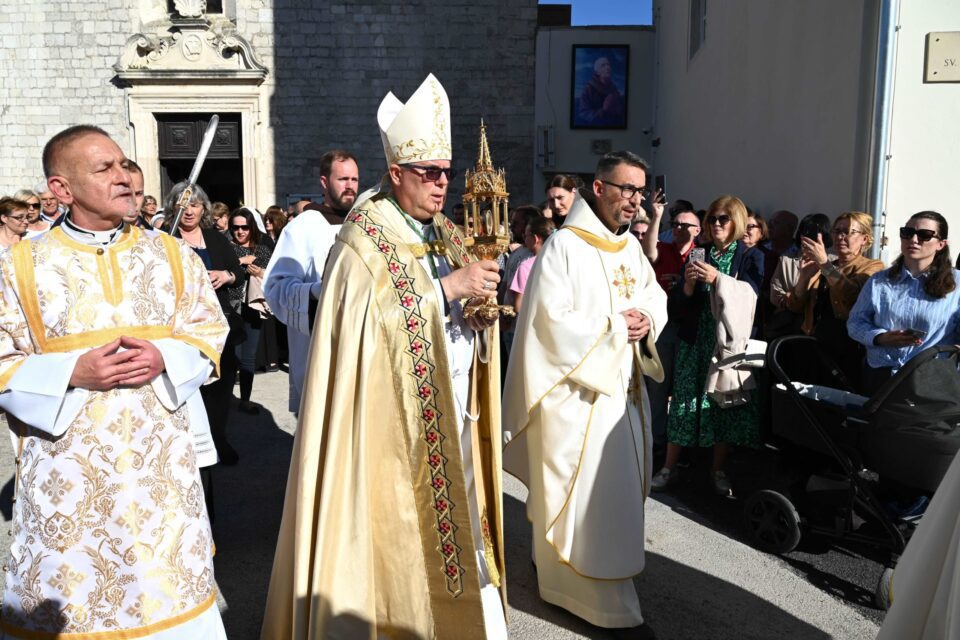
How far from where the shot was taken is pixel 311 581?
8.61 ft

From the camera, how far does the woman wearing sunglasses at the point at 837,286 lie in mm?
5012

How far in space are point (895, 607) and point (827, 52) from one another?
6.06 metres

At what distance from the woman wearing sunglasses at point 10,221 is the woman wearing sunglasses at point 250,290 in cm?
216

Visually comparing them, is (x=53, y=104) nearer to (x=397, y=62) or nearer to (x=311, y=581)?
(x=397, y=62)

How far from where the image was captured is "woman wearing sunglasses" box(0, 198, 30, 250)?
7.36 m

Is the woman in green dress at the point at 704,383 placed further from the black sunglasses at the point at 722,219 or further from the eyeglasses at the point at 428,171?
the eyeglasses at the point at 428,171

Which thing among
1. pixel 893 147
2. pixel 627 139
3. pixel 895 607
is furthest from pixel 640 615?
pixel 627 139

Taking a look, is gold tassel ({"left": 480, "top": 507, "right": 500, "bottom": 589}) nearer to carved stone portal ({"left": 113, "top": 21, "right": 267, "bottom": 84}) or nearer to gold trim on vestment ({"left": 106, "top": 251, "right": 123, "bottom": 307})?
gold trim on vestment ({"left": 106, "top": 251, "right": 123, "bottom": 307})

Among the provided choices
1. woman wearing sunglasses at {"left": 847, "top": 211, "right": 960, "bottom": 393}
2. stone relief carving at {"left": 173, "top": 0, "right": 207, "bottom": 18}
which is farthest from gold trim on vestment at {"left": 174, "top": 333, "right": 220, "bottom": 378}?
stone relief carving at {"left": 173, "top": 0, "right": 207, "bottom": 18}

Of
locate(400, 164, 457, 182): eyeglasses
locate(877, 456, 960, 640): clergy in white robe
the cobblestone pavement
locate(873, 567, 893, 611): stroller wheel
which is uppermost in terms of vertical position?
locate(400, 164, 457, 182): eyeglasses

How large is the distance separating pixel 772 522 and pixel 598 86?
13445mm

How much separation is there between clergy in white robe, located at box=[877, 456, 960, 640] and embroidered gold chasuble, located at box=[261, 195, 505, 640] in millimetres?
1306

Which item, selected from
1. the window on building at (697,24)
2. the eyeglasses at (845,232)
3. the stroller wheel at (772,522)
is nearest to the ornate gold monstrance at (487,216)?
the stroller wheel at (772,522)

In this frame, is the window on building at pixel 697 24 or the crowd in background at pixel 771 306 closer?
the crowd in background at pixel 771 306
